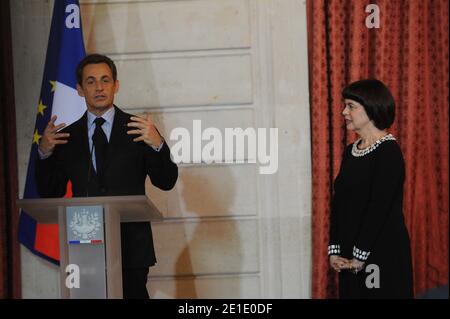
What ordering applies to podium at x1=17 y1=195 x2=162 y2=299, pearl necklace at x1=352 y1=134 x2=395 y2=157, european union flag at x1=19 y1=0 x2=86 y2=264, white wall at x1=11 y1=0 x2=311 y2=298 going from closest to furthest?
podium at x1=17 y1=195 x2=162 y2=299, pearl necklace at x1=352 y1=134 x2=395 y2=157, european union flag at x1=19 y1=0 x2=86 y2=264, white wall at x1=11 y1=0 x2=311 y2=298

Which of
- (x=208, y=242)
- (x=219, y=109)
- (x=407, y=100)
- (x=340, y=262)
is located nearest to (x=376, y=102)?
(x=340, y=262)

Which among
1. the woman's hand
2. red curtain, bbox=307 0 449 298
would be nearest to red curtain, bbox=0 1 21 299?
red curtain, bbox=307 0 449 298

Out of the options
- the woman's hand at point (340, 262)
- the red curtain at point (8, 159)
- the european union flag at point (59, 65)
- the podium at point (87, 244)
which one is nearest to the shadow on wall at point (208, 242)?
the european union flag at point (59, 65)

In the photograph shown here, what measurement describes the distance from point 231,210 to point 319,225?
0.54m

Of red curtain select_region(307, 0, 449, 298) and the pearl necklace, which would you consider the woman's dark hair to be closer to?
the pearl necklace

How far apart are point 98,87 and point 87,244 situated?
83 cm

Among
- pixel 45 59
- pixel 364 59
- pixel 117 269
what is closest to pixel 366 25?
pixel 364 59

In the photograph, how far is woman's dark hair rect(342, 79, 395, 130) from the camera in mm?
3344

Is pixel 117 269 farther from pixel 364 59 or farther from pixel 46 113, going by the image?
pixel 364 59

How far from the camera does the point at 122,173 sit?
345 centimetres

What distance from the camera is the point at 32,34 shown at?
14.9 feet

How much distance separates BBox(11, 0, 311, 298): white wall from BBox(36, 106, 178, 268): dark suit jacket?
100 centimetres

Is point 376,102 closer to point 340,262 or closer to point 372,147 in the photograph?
point 372,147

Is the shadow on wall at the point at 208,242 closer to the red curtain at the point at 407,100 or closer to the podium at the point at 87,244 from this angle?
the red curtain at the point at 407,100
